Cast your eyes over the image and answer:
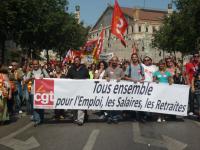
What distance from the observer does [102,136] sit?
11.1m

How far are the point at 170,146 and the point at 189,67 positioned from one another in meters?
6.03

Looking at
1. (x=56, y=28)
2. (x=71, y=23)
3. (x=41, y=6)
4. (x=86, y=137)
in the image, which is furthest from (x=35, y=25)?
(x=71, y=23)

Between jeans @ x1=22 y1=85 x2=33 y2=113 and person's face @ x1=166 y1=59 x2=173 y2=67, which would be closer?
person's face @ x1=166 y1=59 x2=173 y2=67

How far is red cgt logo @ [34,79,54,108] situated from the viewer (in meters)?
13.2

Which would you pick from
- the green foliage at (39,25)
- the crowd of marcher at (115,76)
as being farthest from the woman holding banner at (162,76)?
the green foliage at (39,25)

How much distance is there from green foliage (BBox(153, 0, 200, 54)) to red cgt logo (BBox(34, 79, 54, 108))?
95.8ft

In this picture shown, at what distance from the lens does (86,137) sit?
1091 cm

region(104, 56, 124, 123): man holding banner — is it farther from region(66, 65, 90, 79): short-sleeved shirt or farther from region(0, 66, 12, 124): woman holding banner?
region(0, 66, 12, 124): woman holding banner

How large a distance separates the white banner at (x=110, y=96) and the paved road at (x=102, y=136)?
0.46 metres

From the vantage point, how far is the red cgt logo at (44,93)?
43.4ft

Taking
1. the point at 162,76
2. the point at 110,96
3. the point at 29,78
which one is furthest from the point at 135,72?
the point at 29,78

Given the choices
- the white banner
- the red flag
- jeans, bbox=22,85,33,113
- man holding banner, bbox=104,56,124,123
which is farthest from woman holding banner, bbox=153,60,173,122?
jeans, bbox=22,85,33,113

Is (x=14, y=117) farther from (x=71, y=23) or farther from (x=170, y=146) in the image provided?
(x=71, y=23)

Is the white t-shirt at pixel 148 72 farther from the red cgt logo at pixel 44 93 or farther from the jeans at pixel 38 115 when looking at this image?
the jeans at pixel 38 115
